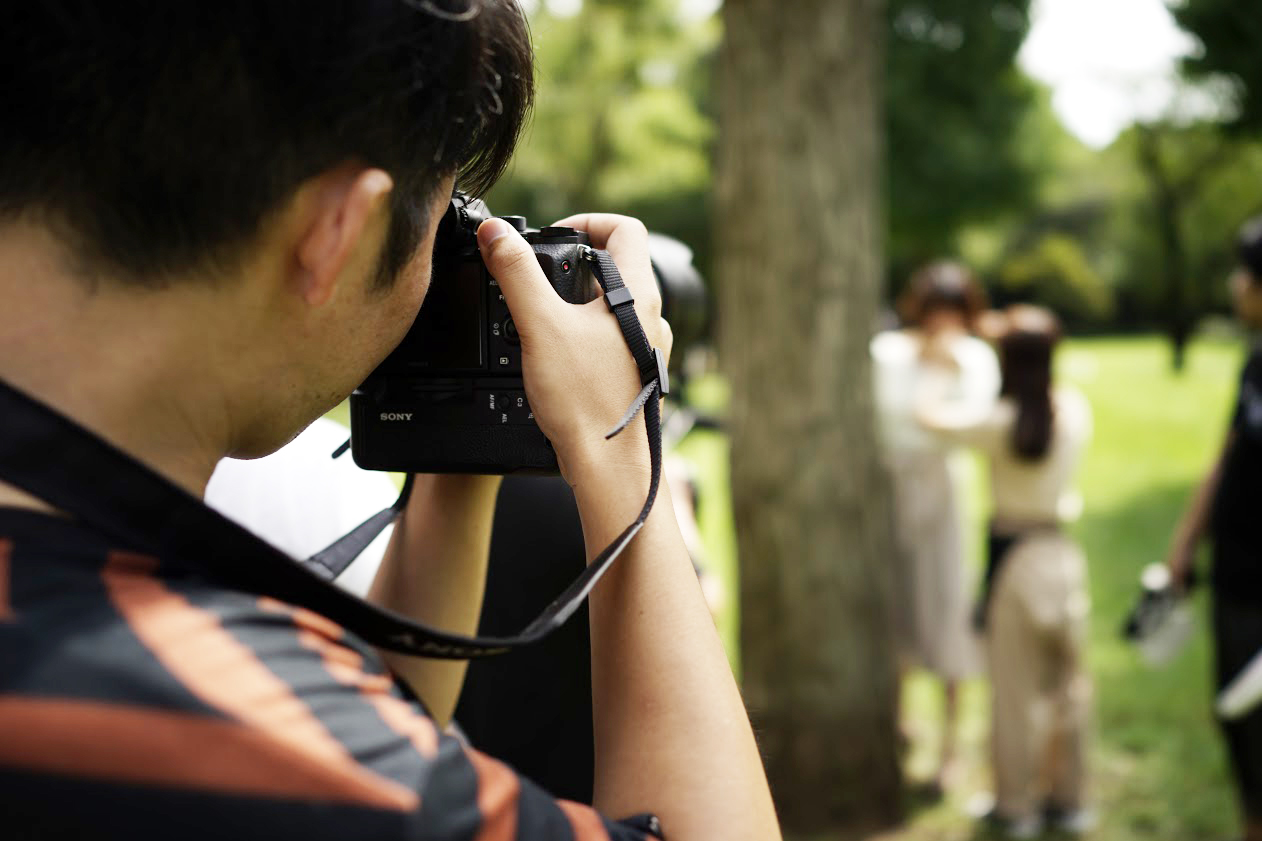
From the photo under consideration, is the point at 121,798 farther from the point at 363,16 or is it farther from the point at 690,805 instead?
the point at 363,16

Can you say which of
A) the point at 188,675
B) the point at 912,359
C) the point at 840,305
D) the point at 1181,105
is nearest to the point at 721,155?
the point at 840,305

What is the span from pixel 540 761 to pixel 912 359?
165 inches

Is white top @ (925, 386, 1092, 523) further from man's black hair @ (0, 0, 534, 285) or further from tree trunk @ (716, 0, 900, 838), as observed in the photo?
man's black hair @ (0, 0, 534, 285)

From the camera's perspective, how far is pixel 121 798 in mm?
705

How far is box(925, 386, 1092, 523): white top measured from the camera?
15.1ft

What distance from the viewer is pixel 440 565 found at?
139cm

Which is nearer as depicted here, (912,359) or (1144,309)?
(912,359)

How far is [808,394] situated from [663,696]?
3242 mm

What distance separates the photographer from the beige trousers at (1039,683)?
4.59 metres

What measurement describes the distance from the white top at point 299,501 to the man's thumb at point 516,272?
539 millimetres

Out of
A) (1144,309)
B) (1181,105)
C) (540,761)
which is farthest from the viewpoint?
(1144,309)

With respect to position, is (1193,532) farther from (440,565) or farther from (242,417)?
(242,417)

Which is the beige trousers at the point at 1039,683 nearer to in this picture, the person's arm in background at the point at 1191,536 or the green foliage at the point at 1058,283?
the person's arm in background at the point at 1191,536

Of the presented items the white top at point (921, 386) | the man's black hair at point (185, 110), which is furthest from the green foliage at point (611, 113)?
the man's black hair at point (185, 110)
